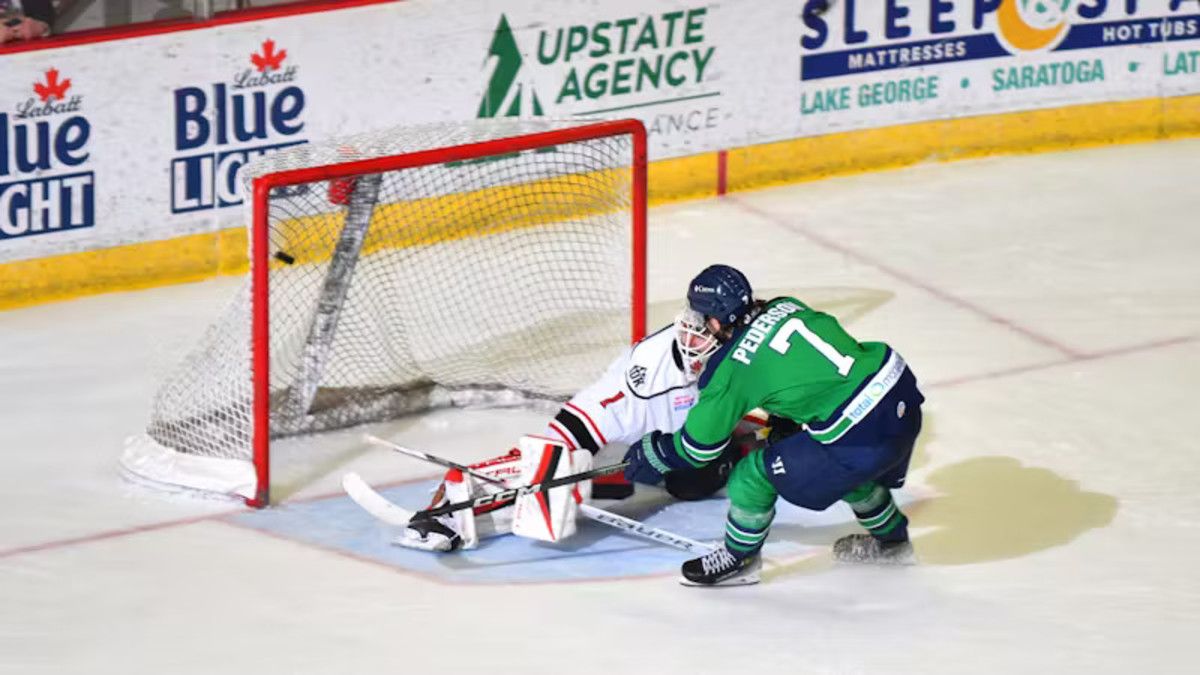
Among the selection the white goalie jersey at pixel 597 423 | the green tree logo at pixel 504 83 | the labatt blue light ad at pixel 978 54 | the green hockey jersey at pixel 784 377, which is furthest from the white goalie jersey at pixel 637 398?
the labatt blue light ad at pixel 978 54

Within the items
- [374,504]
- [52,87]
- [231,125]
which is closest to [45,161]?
[52,87]

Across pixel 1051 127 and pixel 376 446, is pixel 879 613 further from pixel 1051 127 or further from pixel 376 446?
pixel 1051 127

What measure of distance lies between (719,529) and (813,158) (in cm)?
363

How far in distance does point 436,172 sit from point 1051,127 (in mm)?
3251

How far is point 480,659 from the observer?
6117 millimetres

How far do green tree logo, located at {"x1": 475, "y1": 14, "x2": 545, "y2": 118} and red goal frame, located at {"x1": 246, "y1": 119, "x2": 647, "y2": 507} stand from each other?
5.97ft

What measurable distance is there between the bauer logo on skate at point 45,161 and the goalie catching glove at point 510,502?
240cm

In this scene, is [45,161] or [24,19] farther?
[45,161]

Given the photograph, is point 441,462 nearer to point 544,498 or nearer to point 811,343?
point 544,498

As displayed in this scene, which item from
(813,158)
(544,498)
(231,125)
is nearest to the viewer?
(544,498)

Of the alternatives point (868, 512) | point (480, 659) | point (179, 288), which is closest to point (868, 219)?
point (179, 288)

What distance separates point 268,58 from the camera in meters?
8.96

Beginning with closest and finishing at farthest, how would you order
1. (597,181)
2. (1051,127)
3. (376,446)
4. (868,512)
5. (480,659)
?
(480,659) → (868,512) → (376,446) → (597,181) → (1051,127)

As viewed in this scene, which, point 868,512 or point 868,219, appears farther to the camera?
point 868,219
